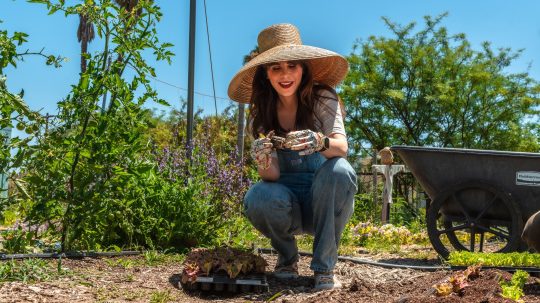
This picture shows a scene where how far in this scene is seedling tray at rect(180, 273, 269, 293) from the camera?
3018 millimetres

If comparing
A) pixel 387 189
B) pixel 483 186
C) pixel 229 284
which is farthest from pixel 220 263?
pixel 387 189

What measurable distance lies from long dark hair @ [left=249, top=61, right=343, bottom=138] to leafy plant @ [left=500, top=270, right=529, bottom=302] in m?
1.15

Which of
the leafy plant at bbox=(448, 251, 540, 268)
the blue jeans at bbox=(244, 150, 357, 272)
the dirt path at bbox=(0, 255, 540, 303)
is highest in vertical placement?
the blue jeans at bbox=(244, 150, 357, 272)

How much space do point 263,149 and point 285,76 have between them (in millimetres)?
414

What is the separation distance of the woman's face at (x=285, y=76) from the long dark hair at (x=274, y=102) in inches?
1.8

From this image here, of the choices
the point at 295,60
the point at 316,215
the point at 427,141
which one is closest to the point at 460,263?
the point at 316,215

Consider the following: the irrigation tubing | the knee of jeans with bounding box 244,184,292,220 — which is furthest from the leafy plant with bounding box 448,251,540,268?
the knee of jeans with bounding box 244,184,292,220

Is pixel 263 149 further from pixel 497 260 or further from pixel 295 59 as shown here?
pixel 497 260

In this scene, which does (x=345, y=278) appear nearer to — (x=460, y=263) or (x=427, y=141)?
(x=460, y=263)

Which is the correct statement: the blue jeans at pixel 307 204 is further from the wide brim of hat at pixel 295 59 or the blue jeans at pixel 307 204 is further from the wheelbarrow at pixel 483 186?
the wheelbarrow at pixel 483 186

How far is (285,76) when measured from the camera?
3.20 metres

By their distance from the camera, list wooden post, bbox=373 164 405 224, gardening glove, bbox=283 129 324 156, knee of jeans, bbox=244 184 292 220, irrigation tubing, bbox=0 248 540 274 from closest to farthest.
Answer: gardening glove, bbox=283 129 324 156
knee of jeans, bbox=244 184 292 220
irrigation tubing, bbox=0 248 540 274
wooden post, bbox=373 164 405 224

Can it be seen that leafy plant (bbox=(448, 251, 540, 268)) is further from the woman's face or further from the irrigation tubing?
the woman's face

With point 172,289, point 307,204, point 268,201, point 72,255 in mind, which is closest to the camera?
point 172,289
